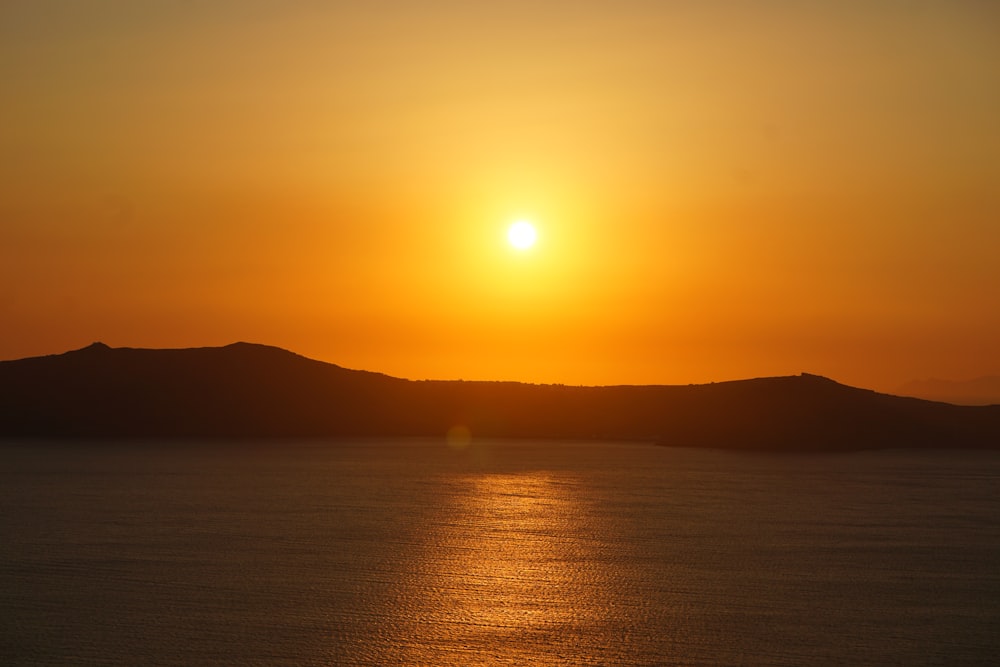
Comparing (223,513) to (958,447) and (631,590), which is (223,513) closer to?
(631,590)

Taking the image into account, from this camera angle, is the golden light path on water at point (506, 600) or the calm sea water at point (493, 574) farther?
the calm sea water at point (493, 574)

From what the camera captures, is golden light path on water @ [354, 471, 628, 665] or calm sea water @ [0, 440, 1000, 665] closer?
golden light path on water @ [354, 471, 628, 665]

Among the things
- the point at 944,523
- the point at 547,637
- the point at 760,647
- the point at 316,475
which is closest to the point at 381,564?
the point at 547,637

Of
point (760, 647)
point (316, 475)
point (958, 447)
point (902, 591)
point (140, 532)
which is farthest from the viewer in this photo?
point (958, 447)
